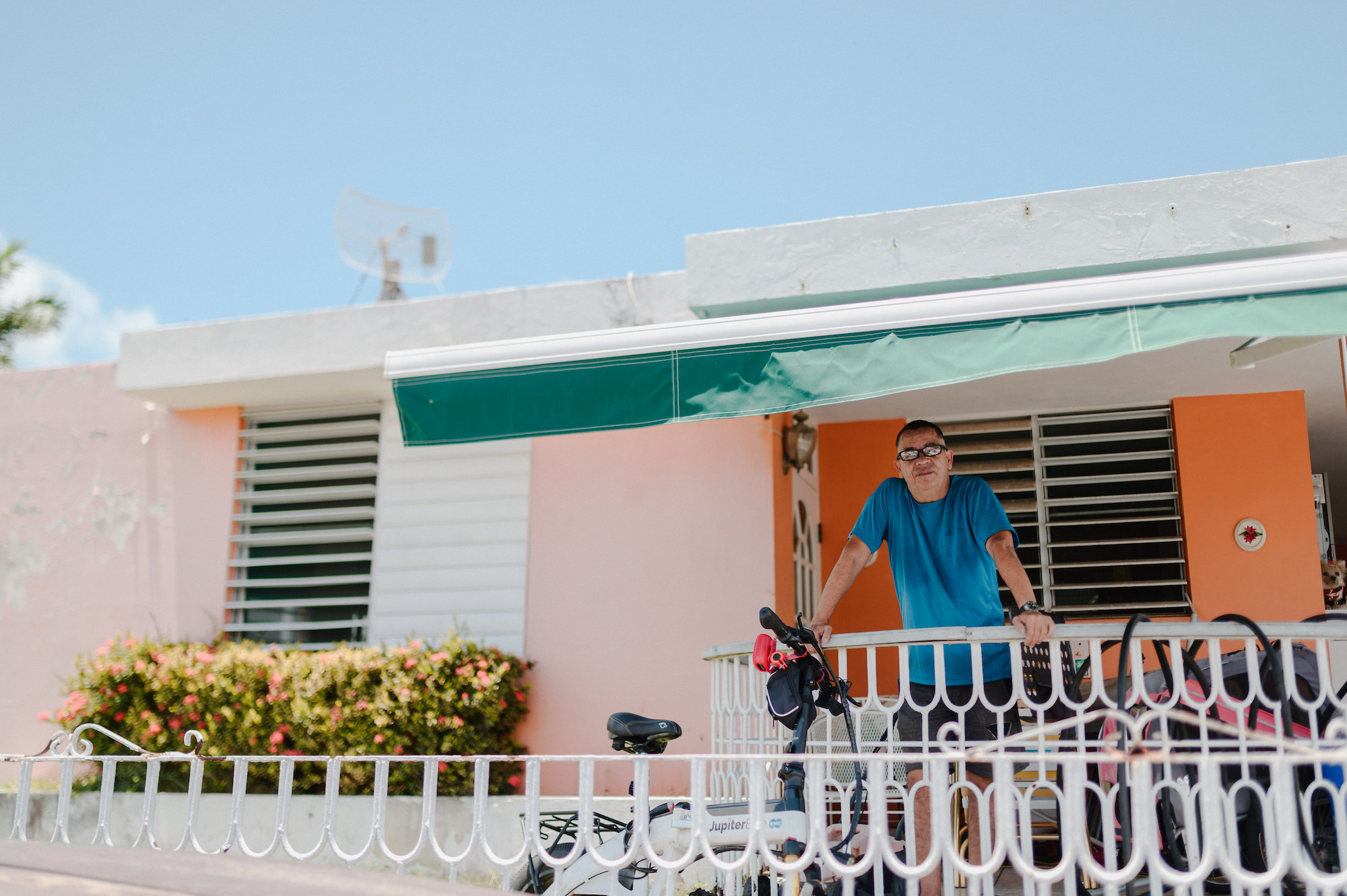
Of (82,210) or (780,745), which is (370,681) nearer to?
(780,745)

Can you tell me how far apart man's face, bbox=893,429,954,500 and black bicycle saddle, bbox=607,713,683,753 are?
1.53m

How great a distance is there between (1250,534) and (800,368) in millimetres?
4305

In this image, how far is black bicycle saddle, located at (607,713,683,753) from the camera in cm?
452

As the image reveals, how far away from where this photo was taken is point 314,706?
24.2 ft

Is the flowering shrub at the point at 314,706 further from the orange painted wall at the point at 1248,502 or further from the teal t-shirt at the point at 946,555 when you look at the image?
the orange painted wall at the point at 1248,502

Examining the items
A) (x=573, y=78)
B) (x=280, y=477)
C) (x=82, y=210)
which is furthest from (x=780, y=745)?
(x=82, y=210)

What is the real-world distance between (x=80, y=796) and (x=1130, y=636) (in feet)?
24.9

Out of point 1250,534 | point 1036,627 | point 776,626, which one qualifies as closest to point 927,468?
point 1036,627

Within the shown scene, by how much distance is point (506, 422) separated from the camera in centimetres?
577

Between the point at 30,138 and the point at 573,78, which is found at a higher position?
the point at 30,138

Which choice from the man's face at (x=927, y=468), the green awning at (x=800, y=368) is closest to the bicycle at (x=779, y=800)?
the man's face at (x=927, y=468)

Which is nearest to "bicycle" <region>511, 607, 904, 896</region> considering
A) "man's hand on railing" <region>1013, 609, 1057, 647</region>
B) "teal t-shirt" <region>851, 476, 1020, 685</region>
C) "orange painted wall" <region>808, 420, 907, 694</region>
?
"teal t-shirt" <region>851, 476, 1020, 685</region>

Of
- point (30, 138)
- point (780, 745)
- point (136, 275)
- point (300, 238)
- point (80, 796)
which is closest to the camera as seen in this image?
point (780, 745)

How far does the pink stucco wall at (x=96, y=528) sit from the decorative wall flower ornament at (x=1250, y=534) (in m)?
7.76
